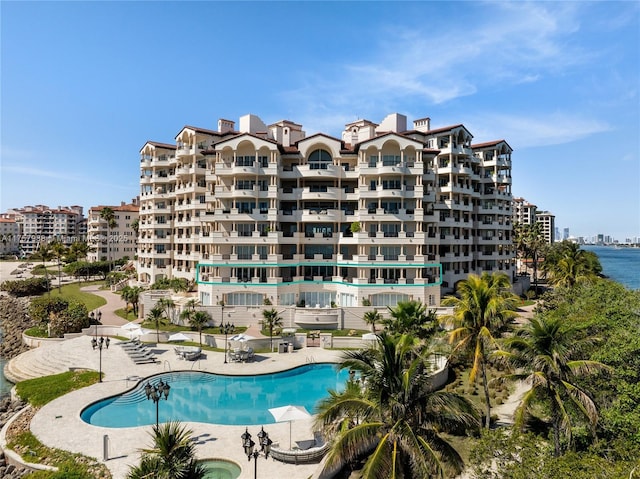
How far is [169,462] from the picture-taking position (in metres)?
14.8

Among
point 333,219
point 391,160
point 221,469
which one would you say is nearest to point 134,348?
point 221,469

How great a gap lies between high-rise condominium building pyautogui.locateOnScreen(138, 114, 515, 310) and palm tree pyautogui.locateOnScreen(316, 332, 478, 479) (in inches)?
1389

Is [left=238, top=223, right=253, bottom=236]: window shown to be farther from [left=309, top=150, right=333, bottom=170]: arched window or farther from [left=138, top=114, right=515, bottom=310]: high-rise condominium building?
[left=309, top=150, right=333, bottom=170]: arched window

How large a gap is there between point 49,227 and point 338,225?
179928mm

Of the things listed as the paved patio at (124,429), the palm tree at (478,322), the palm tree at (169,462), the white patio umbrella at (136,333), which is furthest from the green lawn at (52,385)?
the palm tree at (478,322)

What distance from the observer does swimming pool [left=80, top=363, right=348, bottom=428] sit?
2567 centimetres

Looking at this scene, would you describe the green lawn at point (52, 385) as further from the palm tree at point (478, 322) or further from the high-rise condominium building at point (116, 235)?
the high-rise condominium building at point (116, 235)

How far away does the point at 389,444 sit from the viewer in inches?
483

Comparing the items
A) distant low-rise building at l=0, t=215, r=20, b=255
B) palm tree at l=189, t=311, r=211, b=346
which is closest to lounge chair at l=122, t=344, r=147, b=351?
palm tree at l=189, t=311, r=211, b=346

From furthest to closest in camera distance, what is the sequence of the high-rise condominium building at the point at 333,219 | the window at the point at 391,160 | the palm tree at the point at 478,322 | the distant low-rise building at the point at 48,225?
1. the distant low-rise building at the point at 48,225
2. the window at the point at 391,160
3. the high-rise condominium building at the point at 333,219
4. the palm tree at the point at 478,322

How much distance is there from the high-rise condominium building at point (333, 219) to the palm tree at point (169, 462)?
1339 inches

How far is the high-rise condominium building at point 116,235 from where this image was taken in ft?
391

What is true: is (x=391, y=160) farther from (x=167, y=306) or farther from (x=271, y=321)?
(x=167, y=306)

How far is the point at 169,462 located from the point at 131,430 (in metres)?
10.4
